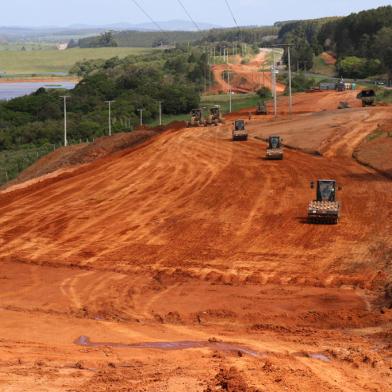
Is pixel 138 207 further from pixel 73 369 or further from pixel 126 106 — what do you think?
pixel 126 106

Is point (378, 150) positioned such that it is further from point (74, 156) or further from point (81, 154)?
point (74, 156)

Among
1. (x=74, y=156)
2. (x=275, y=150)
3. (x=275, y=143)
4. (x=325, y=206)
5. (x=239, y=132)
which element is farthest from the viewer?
(x=239, y=132)

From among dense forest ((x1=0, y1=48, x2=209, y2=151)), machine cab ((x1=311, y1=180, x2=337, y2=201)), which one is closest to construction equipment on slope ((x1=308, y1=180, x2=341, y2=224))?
machine cab ((x1=311, y1=180, x2=337, y2=201))

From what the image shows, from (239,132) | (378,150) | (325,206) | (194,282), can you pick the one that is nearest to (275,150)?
(378,150)

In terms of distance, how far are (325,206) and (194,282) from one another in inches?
452

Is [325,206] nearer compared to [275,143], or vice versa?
[325,206]

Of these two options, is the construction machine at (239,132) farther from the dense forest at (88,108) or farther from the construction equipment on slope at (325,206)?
the dense forest at (88,108)

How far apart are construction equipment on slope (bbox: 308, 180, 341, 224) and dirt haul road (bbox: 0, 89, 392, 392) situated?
0.89 metres

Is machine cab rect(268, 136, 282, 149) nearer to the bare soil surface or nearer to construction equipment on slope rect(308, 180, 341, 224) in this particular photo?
the bare soil surface

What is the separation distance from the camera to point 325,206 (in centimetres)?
3931

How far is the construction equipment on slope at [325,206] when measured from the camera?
39062 mm

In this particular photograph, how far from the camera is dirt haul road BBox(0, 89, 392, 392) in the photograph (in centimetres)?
1833

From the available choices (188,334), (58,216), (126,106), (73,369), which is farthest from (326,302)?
(126,106)

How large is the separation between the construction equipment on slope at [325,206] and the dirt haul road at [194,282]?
2.91 ft
